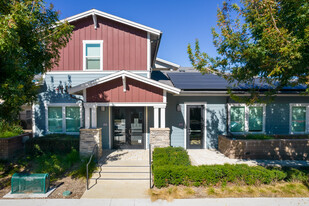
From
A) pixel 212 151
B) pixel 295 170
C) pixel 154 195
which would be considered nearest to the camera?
pixel 154 195

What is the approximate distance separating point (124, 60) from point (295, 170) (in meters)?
9.36

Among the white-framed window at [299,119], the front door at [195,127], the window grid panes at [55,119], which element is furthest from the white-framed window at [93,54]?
the white-framed window at [299,119]

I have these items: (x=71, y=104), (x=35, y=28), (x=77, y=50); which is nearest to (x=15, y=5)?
(x=35, y=28)

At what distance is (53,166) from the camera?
275 inches

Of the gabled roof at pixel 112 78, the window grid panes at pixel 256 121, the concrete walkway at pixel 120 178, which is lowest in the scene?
the concrete walkway at pixel 120 178

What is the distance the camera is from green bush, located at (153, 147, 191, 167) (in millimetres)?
6475

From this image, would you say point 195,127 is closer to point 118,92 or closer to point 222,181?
point 222,181

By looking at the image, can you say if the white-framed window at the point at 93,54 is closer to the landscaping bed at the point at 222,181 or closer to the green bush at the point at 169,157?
the green bush at the point at 169,157

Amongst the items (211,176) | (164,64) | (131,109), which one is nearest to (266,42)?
(211,176)

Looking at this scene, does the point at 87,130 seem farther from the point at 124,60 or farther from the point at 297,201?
the point at 297,201

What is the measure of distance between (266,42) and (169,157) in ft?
17.2

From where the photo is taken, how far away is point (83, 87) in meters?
7.84

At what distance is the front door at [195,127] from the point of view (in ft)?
32.4

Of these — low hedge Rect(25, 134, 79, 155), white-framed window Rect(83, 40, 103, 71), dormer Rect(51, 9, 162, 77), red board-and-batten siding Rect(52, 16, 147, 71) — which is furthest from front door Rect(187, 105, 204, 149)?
low hedge Rect(25, 134, 79, 155)
